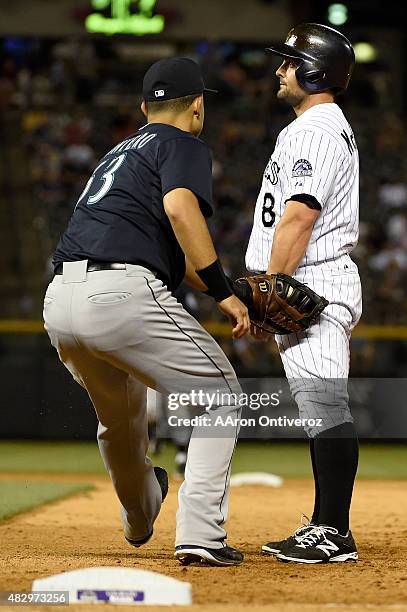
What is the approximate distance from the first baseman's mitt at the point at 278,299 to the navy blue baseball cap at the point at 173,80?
74 centimetres

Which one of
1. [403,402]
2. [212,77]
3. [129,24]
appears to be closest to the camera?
[403,402]

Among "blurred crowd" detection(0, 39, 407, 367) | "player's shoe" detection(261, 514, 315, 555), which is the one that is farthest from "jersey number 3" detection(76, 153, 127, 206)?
"blurred crowd" detection(0, 39, 407, 367)

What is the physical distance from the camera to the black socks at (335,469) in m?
3.87

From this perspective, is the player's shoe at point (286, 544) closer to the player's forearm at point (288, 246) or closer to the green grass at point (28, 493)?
the player's forearm at point (288, 246)

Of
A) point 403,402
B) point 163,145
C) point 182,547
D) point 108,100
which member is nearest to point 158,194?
point 163,145

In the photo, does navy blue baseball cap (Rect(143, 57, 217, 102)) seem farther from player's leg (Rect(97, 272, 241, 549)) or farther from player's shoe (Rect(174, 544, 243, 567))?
player's shoe (Rect(174, 544, 243, 567))

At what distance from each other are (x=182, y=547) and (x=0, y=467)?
18.6 ft

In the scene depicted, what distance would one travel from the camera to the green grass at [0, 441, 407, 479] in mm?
8898

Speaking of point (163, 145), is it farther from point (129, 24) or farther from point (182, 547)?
point (129, 24)

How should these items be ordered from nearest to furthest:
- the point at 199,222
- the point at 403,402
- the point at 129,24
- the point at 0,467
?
1. the point at 199,222
2. the point at 0,467
3. the point at 403,402
4. the point at 129,24

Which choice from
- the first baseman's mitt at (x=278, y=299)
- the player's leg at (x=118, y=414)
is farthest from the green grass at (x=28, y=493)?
the first baseman's mitt at (x=278, y=299)

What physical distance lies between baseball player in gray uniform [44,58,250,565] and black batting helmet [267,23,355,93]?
0.56m

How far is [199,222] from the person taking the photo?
3418mm

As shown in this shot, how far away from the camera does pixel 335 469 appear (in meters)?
3.88
